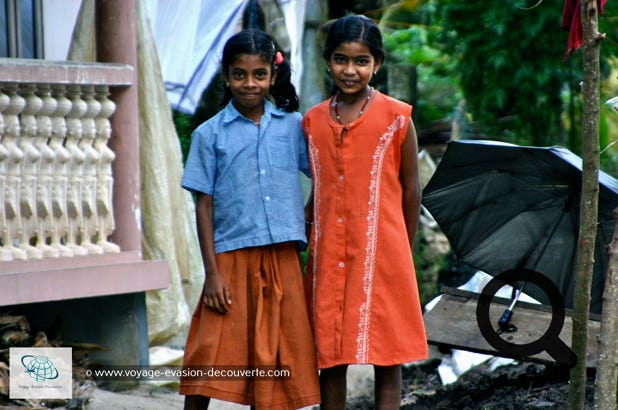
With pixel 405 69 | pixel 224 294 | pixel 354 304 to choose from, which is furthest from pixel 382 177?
pixel 405 69

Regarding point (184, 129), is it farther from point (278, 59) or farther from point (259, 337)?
point (259, 337)

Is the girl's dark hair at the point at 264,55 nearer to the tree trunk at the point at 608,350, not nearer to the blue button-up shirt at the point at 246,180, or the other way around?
the blue button-up shirt at the point at 246,180

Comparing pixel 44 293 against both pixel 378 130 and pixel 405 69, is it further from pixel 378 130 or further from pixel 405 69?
pixel 405 69

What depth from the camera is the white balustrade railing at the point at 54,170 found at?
4789 mm

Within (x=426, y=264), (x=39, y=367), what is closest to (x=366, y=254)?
(x=39, y=367)

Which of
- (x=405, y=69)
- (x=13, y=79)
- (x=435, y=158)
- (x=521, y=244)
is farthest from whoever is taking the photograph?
(x=435, y=158)

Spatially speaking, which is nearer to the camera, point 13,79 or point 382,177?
point 382,177

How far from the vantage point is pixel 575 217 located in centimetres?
480

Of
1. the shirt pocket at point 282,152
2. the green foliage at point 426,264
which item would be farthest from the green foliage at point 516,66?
the shirt pocket at point 282,152

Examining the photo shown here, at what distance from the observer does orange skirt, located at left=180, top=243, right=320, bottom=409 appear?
355 centimetres

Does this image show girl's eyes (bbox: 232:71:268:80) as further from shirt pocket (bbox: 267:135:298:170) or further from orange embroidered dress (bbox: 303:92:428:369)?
orange embroidered dress (bbox: 303:92:428:369)

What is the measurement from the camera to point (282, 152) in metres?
3.68

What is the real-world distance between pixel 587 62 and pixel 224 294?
5.31ft

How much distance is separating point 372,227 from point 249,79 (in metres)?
0.74
